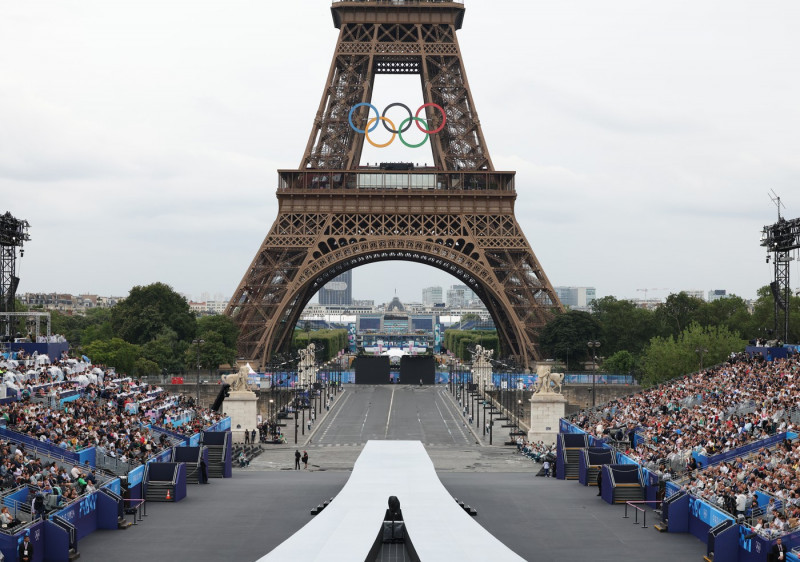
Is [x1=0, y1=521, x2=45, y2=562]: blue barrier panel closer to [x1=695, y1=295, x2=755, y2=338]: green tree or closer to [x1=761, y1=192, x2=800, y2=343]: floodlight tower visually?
[x1=761, y1=192, x2=800, y2=343]: floodlight tower

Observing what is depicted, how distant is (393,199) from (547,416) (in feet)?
114

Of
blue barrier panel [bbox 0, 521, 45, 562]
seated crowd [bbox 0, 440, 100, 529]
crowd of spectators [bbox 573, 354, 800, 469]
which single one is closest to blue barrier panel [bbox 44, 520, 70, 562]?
blue barrier panel [bbox 0, 521, 45, 562]

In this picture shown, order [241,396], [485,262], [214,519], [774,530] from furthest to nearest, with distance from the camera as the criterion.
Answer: [485,262]
[241,396]
[214,519]
[774,530]

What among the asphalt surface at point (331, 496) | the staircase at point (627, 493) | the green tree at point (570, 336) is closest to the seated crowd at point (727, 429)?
the staircase at point (627, 493)

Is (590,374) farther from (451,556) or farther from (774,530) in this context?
(451,556)

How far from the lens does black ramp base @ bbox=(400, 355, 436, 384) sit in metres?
129

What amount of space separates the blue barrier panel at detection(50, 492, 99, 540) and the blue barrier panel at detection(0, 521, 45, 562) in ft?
3.84

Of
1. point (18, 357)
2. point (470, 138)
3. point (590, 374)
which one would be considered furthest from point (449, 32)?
point (18, 357)

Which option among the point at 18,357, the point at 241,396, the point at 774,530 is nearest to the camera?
the point at 774,530

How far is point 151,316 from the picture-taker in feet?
334

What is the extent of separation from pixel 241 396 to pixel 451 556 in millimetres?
41437

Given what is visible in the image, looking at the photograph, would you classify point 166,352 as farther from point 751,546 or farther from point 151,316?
point 751,546

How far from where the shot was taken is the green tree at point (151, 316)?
10162 cm

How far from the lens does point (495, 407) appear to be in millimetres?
89312
